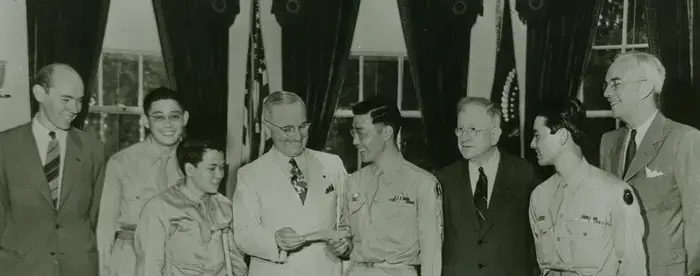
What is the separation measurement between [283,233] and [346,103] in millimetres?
899

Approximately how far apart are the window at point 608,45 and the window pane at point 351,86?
48.3 inches

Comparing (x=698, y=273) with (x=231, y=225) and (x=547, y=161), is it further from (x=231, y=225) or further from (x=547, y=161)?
(x=231, y=225)

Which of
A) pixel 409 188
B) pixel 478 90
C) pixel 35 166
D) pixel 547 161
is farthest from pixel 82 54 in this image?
pixel 547 161

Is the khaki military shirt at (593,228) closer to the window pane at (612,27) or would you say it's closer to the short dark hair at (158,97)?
the window pane at (612,27)

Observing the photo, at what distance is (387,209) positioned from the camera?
3389 mm

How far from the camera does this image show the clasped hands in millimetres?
3387

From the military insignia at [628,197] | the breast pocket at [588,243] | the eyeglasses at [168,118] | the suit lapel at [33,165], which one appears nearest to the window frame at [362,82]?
the eyeglasses at [168,118]

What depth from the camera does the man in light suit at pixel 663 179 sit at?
3.36 m

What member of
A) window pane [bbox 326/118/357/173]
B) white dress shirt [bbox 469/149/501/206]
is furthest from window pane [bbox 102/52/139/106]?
white dress shirt [bbox 469/149/501/206]

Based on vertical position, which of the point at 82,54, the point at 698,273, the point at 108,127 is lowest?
the point at 698,273

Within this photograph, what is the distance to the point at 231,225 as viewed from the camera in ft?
11.5

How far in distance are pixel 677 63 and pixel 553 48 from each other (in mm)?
647

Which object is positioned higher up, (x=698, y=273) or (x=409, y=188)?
(x=409, y=188)

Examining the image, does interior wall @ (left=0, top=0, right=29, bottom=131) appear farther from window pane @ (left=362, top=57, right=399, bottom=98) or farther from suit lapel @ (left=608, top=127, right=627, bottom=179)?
suit lapel @ (left=608, top=127, right=627, bottom=179)
